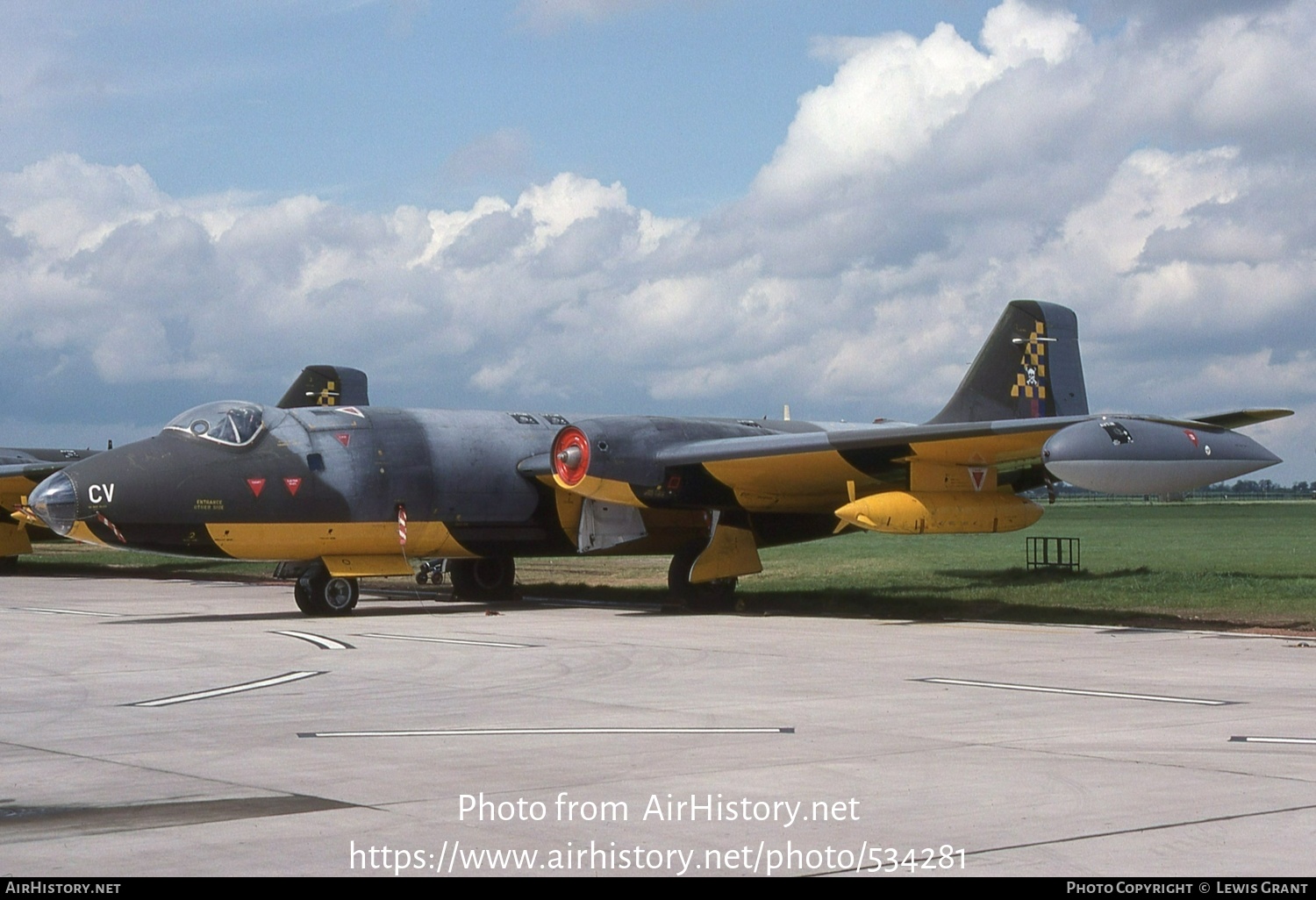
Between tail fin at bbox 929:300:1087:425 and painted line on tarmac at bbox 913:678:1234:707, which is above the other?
tail fin at bbox 929:300:1087:425

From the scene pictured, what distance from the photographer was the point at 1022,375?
26891mm

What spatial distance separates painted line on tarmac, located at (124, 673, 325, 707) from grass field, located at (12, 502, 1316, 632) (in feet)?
39.1

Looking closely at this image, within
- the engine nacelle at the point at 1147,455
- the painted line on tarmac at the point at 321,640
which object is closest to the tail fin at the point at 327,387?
the painted line on tarmac at the point at 321,640

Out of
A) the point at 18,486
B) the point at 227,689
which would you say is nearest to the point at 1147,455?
the point at 227,689

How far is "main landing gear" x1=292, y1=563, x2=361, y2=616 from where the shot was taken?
22953 millimetres

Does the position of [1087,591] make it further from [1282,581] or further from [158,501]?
[158,501]

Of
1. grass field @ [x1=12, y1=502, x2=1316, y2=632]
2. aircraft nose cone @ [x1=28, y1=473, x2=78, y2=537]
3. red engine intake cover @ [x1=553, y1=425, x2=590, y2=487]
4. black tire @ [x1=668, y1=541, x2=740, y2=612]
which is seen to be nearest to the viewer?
aircraft nose cone @ [x1=28, y1=473, x2=78, y2=537]

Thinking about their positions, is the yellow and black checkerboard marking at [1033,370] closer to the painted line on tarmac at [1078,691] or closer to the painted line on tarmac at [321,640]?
the painted line on tarmac at [1078,691]

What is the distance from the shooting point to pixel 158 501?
21.0 m

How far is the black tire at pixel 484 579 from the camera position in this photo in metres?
27.5

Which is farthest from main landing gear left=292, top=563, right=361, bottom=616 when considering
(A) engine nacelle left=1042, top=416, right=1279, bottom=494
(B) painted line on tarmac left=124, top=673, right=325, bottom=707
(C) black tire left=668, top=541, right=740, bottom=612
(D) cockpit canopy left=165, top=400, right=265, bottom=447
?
(A) engine nacelle left=1042, top=416, right=1279, bottom=494

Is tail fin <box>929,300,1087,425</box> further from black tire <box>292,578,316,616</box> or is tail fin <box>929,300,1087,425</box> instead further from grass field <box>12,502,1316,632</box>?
black tire <box>292,578,316,616</box>
